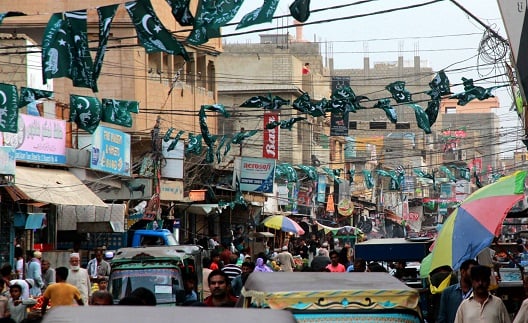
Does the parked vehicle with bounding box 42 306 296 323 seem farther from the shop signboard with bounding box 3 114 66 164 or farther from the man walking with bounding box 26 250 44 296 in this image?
the shop signboard with bounding box 3 114 66 164

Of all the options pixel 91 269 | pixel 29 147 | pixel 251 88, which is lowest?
pixel 91 269

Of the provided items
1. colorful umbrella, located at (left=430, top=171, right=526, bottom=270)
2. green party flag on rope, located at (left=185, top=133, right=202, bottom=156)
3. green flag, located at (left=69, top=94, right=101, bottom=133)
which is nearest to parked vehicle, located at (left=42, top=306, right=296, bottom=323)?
colorful umbrella, located at (left=430, top=171, right=526, bottom=270)

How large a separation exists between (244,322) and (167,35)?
11335 mm

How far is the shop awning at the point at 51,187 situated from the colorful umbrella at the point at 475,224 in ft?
54.6

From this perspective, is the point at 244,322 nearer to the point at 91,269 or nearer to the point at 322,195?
the point at 91,269

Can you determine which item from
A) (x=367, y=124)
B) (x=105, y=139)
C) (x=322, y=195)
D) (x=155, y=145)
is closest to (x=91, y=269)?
(x=105, y=139)

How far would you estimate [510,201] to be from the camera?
12.3 meters

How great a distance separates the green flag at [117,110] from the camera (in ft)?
90.9

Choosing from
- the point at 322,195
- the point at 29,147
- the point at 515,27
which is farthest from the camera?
the point at 322,195

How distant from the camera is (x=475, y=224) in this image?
12.3 metres

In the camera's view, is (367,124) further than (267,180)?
Yes

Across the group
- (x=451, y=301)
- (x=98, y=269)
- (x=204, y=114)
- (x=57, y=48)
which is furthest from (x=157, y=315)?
(x=204, y=114)

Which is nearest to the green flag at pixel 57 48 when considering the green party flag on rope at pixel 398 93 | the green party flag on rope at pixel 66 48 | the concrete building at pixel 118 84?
the green party flag on rope at pixel 66 48

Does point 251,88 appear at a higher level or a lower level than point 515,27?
higher
